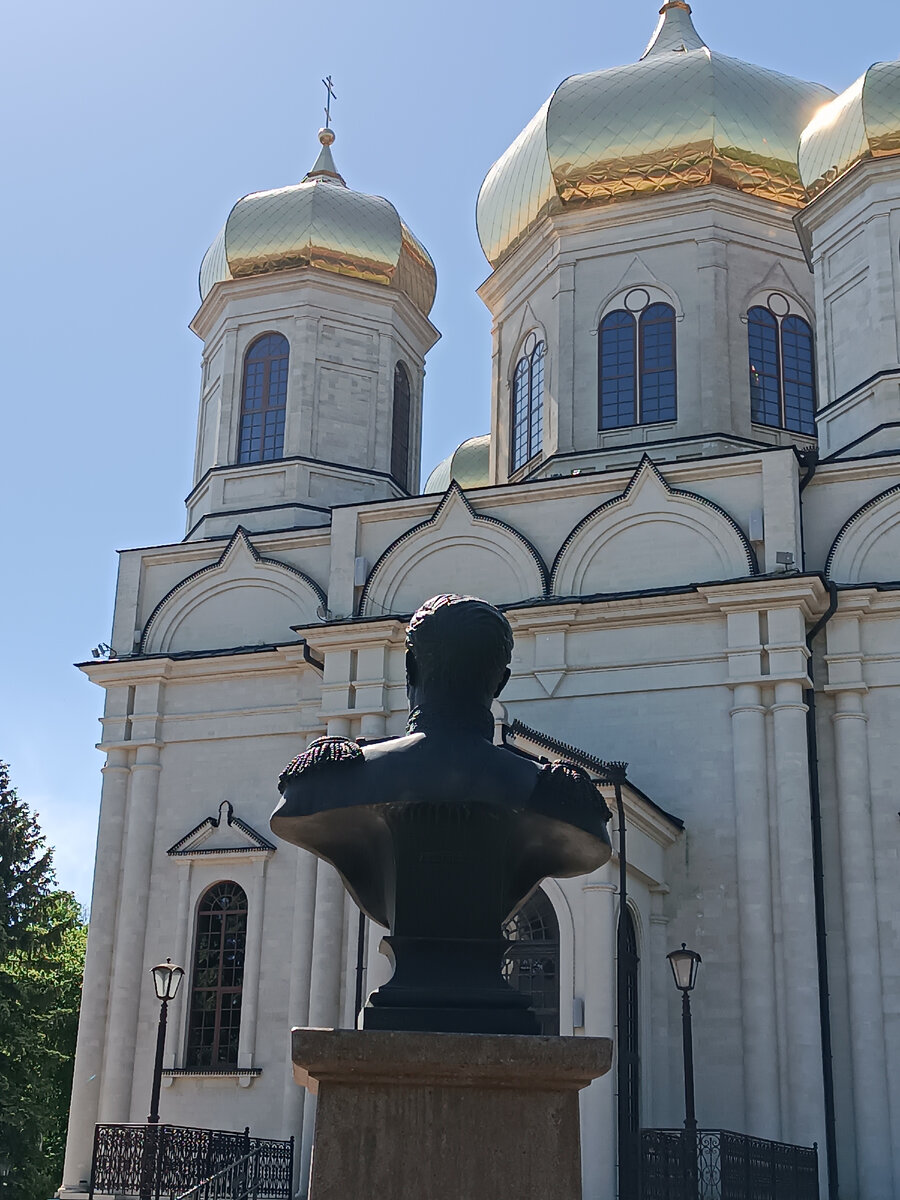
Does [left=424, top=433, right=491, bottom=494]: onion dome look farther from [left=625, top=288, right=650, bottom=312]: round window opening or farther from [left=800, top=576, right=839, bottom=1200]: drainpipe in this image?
[left=800, top=576, right=839, bottom=1200]: drainpipe

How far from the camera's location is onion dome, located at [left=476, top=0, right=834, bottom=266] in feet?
78.5

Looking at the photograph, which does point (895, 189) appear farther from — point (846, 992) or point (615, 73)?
point (846, 992)

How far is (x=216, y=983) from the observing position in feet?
70.0

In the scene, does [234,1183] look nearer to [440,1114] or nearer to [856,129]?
[440,1114]

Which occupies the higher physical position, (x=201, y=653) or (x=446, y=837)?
(x=201, y=653)

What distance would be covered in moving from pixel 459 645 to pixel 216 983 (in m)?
17.1

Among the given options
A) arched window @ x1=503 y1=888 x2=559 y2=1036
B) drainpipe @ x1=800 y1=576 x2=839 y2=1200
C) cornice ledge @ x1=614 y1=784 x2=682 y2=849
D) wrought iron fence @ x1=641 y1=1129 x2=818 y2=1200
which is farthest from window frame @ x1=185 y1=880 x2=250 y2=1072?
drainpipe @ x1=800 y1=576 x2=839 y2=1200

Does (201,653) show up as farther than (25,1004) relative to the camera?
No

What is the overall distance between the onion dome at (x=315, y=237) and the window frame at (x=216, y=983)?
417 inches

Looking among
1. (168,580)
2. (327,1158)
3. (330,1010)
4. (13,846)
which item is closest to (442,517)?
(168,580)

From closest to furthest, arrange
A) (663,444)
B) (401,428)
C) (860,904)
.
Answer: (860,904) → (663,444) → (401,428)

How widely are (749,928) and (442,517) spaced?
7442mm

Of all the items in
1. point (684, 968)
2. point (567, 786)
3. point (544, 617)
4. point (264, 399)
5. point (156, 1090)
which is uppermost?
point (264, 399)

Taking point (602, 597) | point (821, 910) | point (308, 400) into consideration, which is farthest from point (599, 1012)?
point (308, 400)
